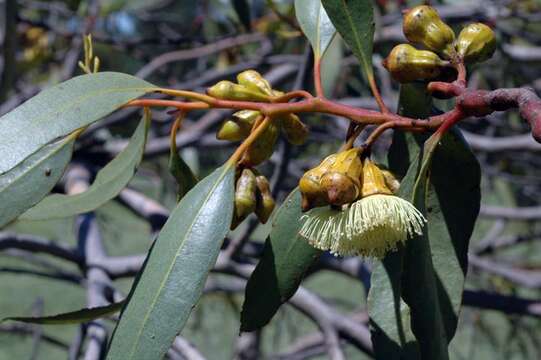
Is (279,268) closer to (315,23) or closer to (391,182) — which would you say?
(391,182)

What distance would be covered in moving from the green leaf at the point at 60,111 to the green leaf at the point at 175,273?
0.12m

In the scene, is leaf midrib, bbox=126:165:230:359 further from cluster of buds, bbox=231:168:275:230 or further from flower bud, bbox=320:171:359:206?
flower bud, bbox=320:171:359:206

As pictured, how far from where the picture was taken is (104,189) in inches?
38.6

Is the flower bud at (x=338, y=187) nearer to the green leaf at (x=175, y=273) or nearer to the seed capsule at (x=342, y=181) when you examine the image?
the seed capsule at (x=342, y=181)

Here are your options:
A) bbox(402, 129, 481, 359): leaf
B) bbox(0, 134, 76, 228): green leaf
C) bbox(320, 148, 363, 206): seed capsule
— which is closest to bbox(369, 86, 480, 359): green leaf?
bbox(402, 129, 481, 359): leaf

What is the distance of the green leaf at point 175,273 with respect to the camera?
0.77 metres

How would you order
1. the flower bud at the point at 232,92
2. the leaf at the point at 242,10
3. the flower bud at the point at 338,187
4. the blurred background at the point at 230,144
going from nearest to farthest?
the flower bud at the point at 338,187
the flower bud at the point at 232,92
the blurred background at the point at 230,144
the leaf at the point at 242,10

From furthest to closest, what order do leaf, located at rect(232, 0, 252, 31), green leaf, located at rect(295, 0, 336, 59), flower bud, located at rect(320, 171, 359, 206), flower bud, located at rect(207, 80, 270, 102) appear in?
leaf, located at rect(232, 0, 252, 31), green leaf, located at rect(295, 0, 336, 59), flower bud, located at rect(207, 80, 270, 102), flower bud, located at rect(320, 171, 359, 206)

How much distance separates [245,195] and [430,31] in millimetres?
259

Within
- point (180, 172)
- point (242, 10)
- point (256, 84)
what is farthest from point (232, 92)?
point (242, 10)

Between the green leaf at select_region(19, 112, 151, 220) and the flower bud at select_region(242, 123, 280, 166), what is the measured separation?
0.14m

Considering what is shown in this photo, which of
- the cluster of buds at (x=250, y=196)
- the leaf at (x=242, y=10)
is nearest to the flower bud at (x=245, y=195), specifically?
the cluster of buds at (x=250, y=196)

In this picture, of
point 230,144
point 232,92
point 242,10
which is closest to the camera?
point 232,92

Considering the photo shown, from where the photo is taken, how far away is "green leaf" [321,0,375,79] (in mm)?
917
